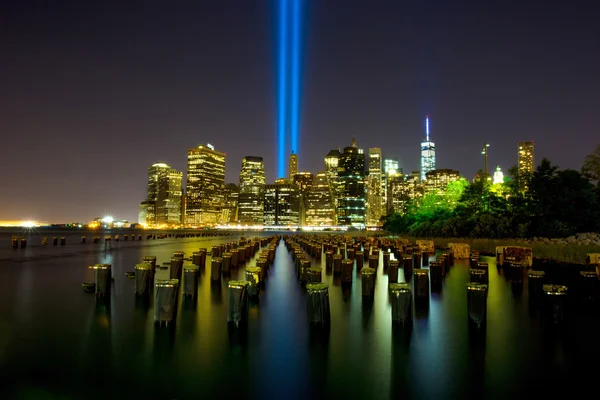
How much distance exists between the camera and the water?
5.48 metres

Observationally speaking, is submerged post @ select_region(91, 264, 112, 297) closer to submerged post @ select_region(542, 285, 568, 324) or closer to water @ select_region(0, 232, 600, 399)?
water @ select_region(0, 232, 600, 399)

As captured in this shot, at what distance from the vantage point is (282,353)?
22.8 ft

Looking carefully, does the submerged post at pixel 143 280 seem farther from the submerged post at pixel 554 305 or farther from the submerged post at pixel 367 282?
the submerged post at pixel 554 305

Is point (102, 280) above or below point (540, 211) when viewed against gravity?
below

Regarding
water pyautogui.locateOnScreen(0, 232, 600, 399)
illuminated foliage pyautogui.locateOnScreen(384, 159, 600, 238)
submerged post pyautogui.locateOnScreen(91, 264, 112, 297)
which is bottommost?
water pyautogui.locateOnScreen(0, 232, 600, 399)

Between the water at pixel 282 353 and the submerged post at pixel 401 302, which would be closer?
the water at pixel 282 353

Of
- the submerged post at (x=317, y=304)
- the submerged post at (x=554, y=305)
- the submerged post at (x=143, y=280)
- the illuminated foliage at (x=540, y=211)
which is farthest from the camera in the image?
the illuminated foliage at (x=540, y=211)

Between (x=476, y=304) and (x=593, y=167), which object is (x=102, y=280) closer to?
(x=476, y=304)

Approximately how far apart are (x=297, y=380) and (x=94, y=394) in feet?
8.45

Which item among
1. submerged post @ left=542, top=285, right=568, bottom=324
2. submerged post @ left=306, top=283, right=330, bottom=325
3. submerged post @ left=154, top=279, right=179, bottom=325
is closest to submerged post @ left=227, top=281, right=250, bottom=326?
submerged post @ left=154, top=279, right=179, bottom=325

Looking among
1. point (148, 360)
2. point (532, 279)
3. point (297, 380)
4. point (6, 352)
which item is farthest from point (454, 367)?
point (6, 352)

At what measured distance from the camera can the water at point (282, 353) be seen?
18.0 feet

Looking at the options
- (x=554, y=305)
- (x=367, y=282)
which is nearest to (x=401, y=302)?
(x=554, y=305)

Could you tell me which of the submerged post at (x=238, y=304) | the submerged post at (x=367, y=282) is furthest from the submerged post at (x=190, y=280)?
the submerged post at (x=367, y=282)
